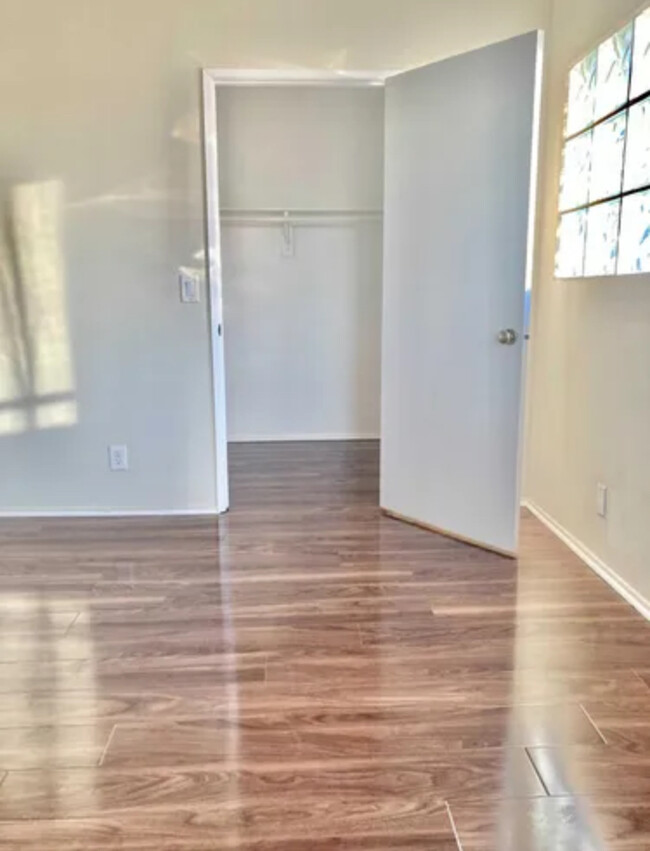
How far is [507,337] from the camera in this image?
9.04ft

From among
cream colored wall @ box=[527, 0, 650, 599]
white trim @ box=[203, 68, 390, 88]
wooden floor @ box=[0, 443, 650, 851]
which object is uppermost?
white trim @ box=[203, 68, 390, 88]

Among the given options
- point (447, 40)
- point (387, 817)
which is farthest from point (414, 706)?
point (447, 40)

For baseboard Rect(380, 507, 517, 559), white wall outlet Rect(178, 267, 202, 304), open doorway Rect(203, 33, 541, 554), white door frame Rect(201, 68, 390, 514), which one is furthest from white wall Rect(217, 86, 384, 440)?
baseboard Rect(380, 507, 517, 559)

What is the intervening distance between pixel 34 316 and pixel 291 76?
1.67m

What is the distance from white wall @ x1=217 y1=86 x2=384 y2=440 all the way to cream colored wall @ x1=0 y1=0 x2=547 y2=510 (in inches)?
64.1

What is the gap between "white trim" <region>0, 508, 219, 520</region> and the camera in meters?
3.43

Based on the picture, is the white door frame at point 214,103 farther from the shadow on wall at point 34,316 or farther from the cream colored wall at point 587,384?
the cream colored wall at point 587,384

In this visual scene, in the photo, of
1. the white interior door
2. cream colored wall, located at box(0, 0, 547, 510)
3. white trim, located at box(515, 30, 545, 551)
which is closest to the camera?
white trim, located at box(515, 30, 545, 551)

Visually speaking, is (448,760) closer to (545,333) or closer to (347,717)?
(347,717)

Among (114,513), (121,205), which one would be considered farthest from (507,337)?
(114,513)

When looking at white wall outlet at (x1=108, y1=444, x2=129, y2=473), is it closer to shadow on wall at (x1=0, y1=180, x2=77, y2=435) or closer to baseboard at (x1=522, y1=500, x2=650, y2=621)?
shadow on wall at (x1=0, y1=180, x2=77, y2=435)

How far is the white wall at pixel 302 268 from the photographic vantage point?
15.4 ft

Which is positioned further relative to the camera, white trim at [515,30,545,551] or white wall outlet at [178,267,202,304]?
white wall outlet at [178,267,202,304]

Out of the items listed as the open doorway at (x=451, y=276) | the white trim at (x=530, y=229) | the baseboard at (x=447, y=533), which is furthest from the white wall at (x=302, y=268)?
the white trim at (x=530, y=229)
